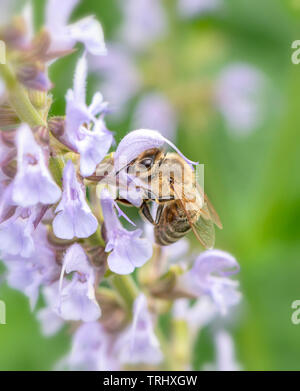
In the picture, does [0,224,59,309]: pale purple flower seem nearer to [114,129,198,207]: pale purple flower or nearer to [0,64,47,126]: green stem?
[114,129,198,207]: pale purple flower

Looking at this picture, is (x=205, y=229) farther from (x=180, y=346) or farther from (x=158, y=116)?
(x=158, y=116)

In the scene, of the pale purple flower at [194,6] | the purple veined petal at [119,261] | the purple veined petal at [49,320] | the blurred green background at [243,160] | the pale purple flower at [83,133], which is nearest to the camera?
the pale purple flower at [83,133]

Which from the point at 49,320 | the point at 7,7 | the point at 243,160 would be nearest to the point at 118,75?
the point at 243,160

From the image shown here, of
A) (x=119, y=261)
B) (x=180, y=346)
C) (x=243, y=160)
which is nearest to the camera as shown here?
(x=119, y=261)

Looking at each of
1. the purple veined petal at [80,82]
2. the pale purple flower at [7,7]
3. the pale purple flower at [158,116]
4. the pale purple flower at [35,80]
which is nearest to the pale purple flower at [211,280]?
the purple veined petal at [80,82]

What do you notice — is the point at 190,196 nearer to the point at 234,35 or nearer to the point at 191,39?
the point at 191,39

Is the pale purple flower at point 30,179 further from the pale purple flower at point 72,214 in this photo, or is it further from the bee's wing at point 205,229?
the bee's wing at point 205,229

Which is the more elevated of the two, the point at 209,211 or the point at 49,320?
the point at 209,211
